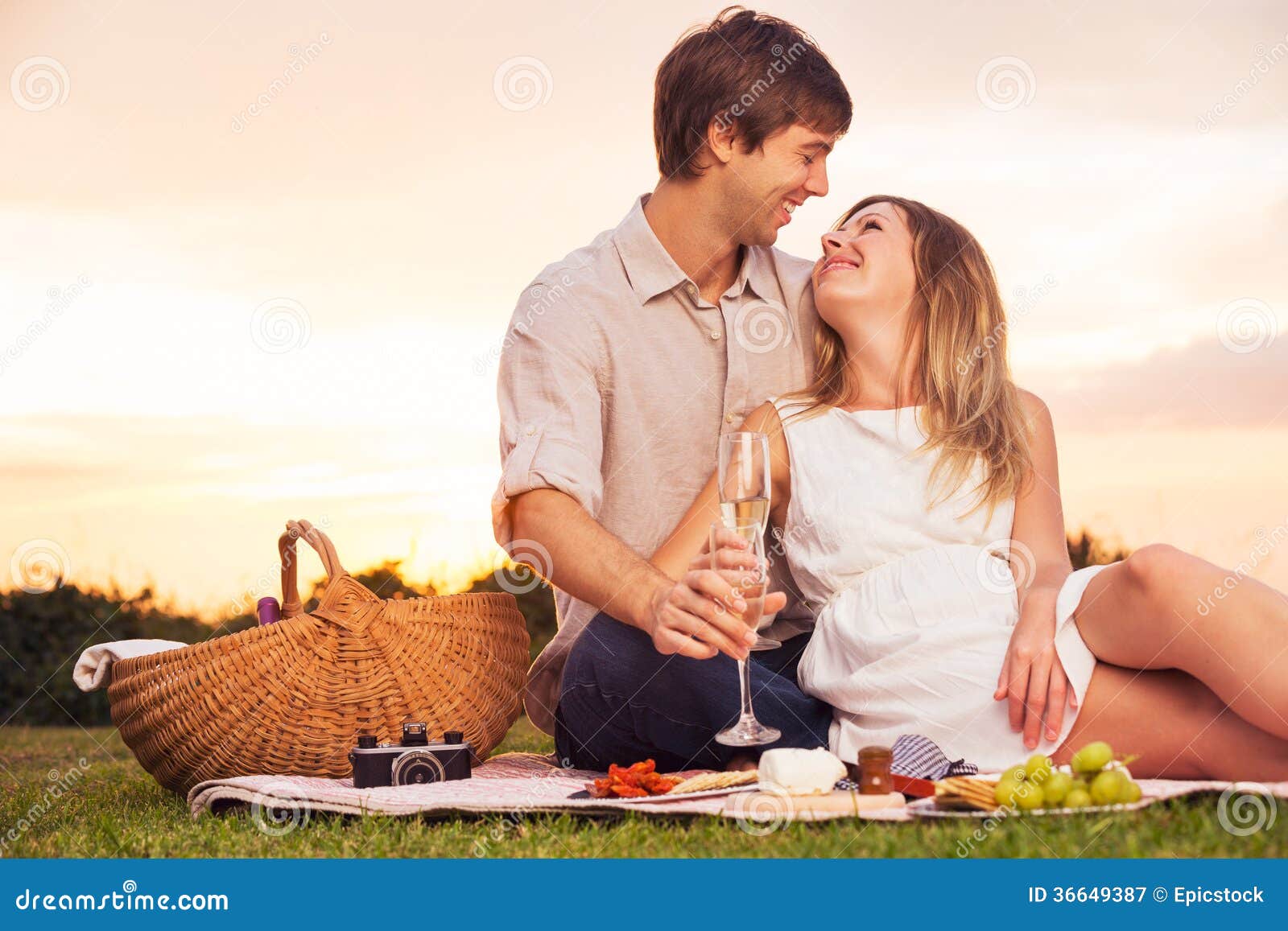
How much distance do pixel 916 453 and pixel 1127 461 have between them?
2.11 meters

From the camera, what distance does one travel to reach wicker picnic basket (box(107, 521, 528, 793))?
356 cm

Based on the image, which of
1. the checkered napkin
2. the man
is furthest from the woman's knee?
the man

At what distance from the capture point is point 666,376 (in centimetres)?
392

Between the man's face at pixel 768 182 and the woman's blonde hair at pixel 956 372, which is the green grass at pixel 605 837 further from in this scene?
the man's face at pixel 768 182

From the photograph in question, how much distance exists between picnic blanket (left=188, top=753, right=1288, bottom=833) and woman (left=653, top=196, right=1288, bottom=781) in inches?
8.9

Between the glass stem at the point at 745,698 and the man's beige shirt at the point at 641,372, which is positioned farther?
the man's beige shirt at the point at 641,372

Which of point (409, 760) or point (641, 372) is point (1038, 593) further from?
point (409, 760)

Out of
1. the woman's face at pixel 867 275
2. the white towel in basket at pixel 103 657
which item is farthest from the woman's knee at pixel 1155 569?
the white towel in basket at pixel 103 657

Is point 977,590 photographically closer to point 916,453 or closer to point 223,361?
point 916,453

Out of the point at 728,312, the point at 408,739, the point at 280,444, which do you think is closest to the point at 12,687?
the point at 280,444

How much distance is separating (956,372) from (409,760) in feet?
6.58

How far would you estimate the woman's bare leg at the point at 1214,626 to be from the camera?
103 inches

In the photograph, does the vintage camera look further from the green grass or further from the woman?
the woman

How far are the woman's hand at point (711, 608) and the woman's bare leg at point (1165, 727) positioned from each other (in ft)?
3.15
